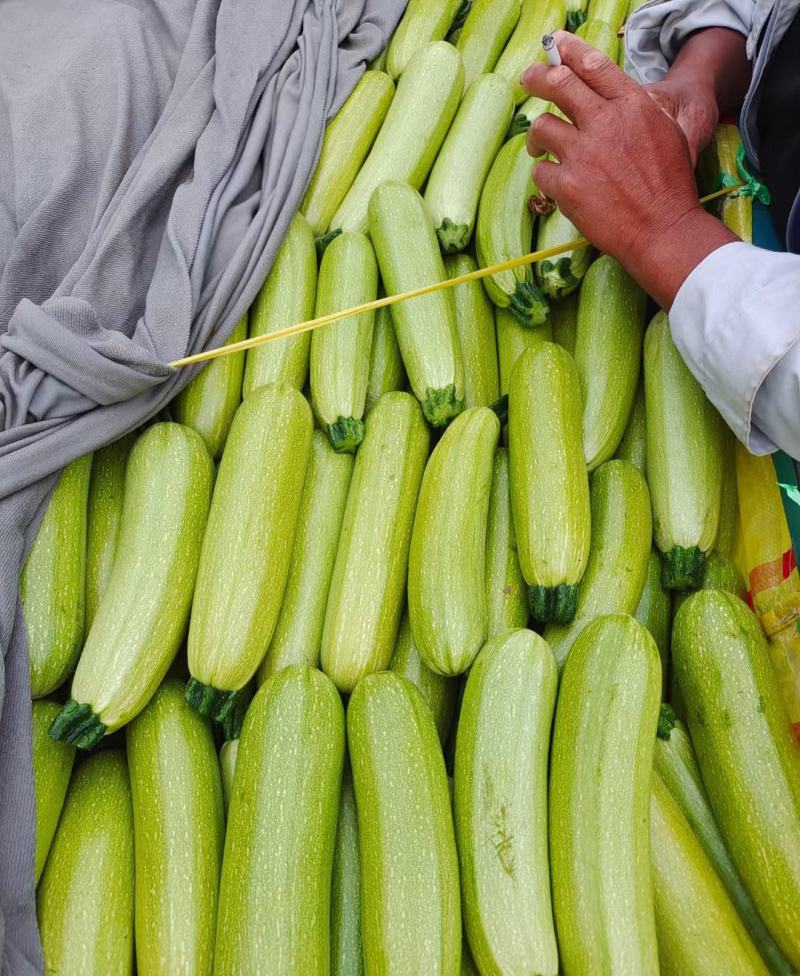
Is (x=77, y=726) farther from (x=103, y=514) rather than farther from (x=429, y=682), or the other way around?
(x=429, y=682)

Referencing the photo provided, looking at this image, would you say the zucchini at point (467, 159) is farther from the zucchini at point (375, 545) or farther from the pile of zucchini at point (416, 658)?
the zucchini at point (375, 545)

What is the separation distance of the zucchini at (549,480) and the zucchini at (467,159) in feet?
1.37

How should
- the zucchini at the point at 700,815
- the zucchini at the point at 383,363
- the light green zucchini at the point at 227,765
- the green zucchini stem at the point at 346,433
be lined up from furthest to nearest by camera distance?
the zucchini at the point at 383,363 < the green zucchini stem at the point at 346,433 < the light green zucchini at the point at 227,765 < the zucchini at the point at 700,815

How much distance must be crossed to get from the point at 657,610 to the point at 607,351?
1.58 feet

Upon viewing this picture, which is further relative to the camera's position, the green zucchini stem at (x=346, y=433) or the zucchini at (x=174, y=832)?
the green zucchini stem at (x=346, y=433)

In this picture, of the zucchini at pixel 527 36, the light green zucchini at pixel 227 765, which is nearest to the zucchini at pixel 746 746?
the light green zucchini at pixel 227 765

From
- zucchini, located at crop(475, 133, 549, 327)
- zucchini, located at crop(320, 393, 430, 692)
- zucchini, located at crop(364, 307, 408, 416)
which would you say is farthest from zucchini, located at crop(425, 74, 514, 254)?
zucchini, located at crop(320, 393, 430, 692)

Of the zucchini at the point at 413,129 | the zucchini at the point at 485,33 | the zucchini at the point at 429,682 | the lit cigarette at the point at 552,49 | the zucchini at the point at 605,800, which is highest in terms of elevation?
the zucchini at the point at 485,33

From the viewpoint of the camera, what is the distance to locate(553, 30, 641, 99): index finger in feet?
4.16

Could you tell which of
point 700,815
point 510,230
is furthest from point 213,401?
point 700,815

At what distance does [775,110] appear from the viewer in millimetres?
1368

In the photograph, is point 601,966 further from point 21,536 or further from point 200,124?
point 200,124

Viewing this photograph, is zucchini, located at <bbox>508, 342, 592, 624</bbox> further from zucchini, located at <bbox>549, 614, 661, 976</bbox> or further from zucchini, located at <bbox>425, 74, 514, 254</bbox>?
zucchini, located at <bbox>425, 74, 514, 254</bbox>

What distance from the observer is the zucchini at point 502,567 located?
120cm
